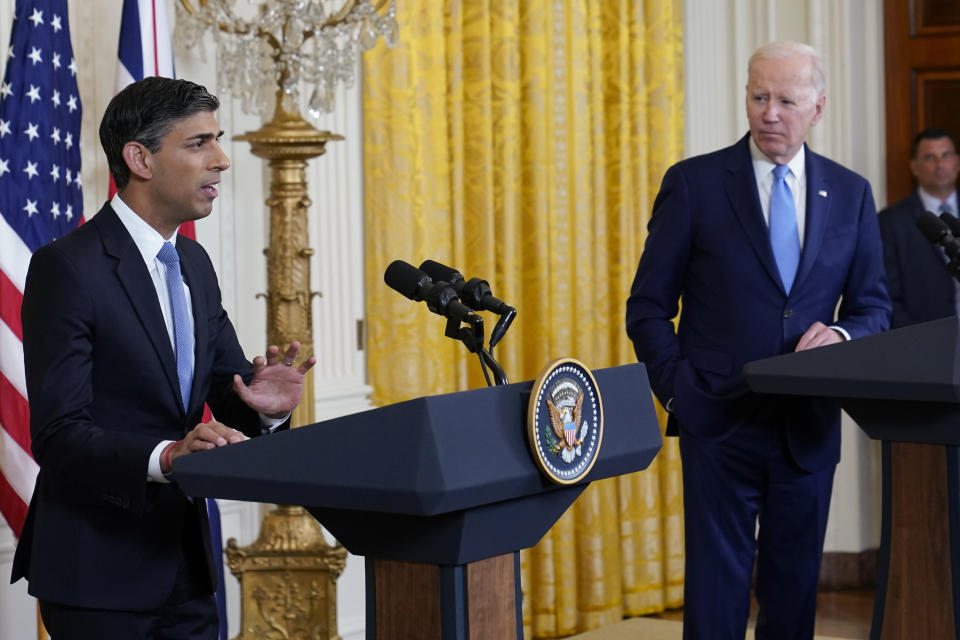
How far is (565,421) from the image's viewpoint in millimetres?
1877

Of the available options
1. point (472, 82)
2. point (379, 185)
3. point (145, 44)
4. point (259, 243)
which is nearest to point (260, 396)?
point (145, 44)

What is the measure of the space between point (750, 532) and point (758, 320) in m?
0.56

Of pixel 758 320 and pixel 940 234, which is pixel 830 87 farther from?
pixel 940 234

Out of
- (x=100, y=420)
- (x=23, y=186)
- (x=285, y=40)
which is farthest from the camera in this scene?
(x=285, y=40)

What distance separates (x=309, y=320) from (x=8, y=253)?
84 centimetres

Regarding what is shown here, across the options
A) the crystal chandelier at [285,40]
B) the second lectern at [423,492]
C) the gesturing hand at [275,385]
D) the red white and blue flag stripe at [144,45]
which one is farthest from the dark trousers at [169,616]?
the crystal chandelier at [285,40]

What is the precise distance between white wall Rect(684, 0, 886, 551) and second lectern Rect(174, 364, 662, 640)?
4055mm

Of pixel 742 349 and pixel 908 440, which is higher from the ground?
pixel 742 349

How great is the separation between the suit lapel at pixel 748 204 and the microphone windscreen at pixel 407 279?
5.06 ft

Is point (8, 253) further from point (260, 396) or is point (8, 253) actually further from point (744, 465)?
point (744, 465)

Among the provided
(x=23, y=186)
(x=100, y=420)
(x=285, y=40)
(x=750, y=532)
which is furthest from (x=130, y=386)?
(x=750, y=532)

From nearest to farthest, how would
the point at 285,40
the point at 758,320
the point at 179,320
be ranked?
1. the point at 179,320
2. the point at 758,320
3. the point at 285,40

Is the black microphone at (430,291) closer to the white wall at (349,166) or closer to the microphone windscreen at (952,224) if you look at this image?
the microphone windscreen at (952,224)

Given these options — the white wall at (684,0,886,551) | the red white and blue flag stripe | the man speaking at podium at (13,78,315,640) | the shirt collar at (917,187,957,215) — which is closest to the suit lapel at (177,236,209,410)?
the man speaking at podium at (13,78,315,640)
